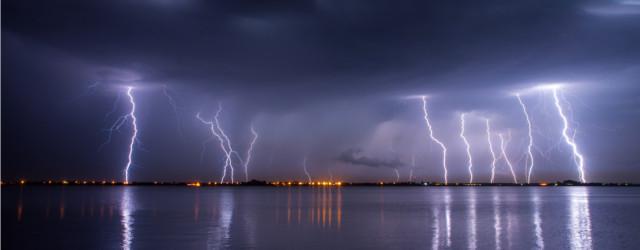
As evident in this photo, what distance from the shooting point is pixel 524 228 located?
23844 millimetres

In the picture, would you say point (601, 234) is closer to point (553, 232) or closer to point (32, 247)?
point (553, 232)

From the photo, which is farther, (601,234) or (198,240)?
(601,234)

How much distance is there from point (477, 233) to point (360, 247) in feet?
19.8

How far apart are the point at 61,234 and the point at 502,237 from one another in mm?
15748

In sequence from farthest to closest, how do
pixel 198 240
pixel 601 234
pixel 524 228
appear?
pixel 524 228, pixel 601 234, pixel 198 240

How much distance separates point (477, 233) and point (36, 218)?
70.0ft

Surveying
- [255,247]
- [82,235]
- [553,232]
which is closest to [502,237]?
[553,232]

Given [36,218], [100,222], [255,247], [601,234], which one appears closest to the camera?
[255,247]

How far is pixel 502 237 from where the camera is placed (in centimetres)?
2025

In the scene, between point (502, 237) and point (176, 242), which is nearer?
point (176, 242)

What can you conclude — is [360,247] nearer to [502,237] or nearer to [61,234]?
[502,237]

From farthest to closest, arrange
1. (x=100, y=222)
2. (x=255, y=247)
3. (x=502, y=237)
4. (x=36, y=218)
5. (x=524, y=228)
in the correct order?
1. (x=36, y=218)
2. (x=100, y=222)
3. (x=524, y=228)
4. (x=502, y=237)
5. (x=255, y=247)


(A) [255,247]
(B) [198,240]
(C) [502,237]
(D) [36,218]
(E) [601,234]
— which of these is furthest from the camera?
(D) [36,218]

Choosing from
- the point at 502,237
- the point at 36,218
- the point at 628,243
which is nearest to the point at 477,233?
the point at 502,237
